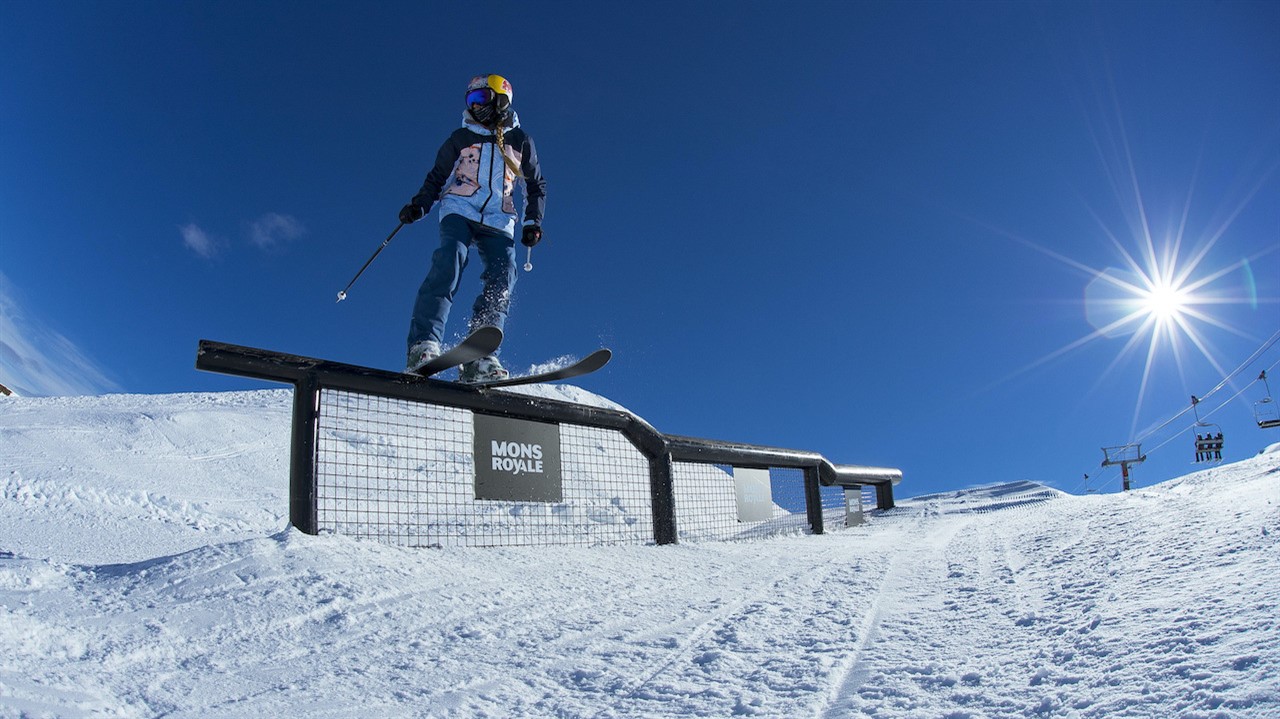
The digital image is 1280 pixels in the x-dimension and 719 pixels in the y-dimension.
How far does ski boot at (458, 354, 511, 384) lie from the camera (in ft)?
12.3

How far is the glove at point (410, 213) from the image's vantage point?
398 cm

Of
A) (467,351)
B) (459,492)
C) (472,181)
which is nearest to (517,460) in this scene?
(459,492)

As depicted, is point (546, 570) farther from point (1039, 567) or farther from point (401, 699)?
point (1039, 567)

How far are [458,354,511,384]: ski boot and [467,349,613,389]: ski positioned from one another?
0.06m

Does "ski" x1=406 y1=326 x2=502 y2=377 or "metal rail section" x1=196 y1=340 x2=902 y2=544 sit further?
"ski" x1=406 y1=326 x2=502 y2=377

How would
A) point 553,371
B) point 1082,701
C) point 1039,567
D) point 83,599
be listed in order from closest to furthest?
point 1082,701 → point 83,599 → point 1039,567 → point 553,371

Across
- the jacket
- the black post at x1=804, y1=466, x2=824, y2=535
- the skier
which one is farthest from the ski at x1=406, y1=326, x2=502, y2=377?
the black post at x1=804, y1=466, x2=824, y2=535

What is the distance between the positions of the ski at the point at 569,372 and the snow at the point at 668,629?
1.06m

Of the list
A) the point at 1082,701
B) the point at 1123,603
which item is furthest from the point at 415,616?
the point at 1123,603

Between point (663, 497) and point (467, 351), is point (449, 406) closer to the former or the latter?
point (467, 351)

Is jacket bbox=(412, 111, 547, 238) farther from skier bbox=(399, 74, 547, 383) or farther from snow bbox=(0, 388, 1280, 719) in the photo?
snow bbox=(0, 388, 1280, 719)

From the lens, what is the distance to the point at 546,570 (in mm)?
2553

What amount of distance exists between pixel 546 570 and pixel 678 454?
221 centimetres

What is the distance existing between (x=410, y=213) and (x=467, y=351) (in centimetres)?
118
